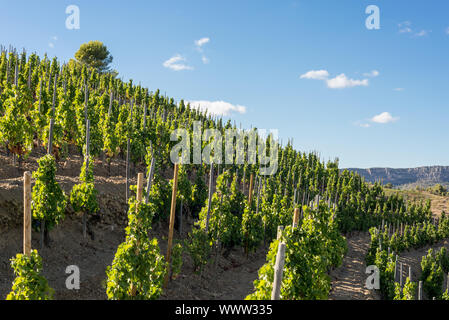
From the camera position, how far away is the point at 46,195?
12258 millimetres

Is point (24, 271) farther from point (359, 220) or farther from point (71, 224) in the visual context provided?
point (359, 220)

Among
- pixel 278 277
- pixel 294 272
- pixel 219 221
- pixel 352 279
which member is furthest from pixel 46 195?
pixel 352 279

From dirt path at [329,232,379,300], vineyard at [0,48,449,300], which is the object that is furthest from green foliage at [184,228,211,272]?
dirt path at [329,232,379,300]

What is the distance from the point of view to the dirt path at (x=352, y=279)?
18.3m

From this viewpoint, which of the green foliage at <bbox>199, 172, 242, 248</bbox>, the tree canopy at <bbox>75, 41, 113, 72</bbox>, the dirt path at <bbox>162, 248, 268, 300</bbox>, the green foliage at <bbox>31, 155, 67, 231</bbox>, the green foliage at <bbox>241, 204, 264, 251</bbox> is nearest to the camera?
the green foliage at <bbox>31, 155, 67, 231</bbox>

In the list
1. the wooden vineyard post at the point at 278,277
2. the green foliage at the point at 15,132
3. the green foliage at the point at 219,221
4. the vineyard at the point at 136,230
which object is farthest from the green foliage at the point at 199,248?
the green foliage at the point at 15,132

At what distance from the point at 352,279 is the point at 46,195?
20205 millimetres

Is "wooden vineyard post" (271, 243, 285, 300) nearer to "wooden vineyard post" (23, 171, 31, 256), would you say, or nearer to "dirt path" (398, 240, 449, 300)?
"wooden vineyard post" (23, 171, 31, 256)

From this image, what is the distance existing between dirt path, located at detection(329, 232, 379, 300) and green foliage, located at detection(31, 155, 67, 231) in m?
14.7

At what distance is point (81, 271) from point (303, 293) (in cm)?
889

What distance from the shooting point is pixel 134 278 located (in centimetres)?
942

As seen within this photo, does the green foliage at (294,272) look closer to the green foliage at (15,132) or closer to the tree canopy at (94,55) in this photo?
the green foliage at (15,132)

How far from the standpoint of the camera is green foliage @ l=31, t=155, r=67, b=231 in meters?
12.1
